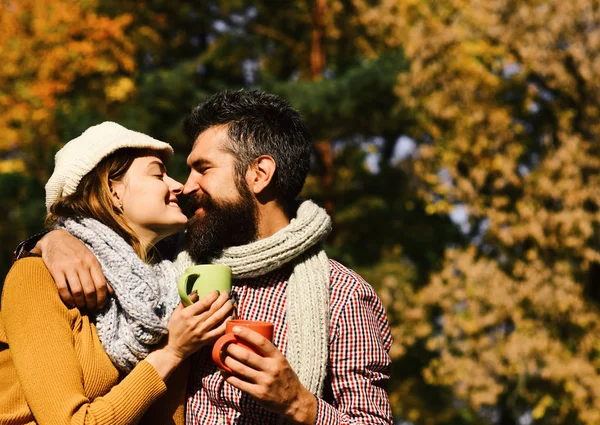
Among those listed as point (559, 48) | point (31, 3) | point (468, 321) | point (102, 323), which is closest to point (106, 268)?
point (102, 323)

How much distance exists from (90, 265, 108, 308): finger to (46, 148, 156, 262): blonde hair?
0.78 feet

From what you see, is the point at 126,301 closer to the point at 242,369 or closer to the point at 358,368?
the point at 242,369

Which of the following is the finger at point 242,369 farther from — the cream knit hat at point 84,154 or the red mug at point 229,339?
the cream knit hat at point 84,154

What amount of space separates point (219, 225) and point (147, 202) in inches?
10.4

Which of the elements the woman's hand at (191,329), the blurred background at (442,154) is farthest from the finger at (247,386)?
the blurred background at (442,154)

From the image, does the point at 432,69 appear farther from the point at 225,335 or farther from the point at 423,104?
the point at 225,335

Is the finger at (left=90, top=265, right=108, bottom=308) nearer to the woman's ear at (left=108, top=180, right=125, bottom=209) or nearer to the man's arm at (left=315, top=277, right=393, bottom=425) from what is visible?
the woman's ear at (left=108, top=180, right=125, bottom=209)

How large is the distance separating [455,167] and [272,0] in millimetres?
3872

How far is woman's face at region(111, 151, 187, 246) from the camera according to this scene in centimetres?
228

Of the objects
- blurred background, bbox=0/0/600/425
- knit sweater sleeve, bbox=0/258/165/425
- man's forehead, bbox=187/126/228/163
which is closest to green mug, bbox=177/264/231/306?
knit sweater sleeve, bbox=0/258/165/425

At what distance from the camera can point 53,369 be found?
6.20 ft

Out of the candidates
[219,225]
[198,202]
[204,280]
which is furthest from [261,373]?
[198,202]

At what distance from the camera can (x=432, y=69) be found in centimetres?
970

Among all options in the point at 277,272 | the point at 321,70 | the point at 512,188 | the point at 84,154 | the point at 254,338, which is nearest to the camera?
the point at 254,338
